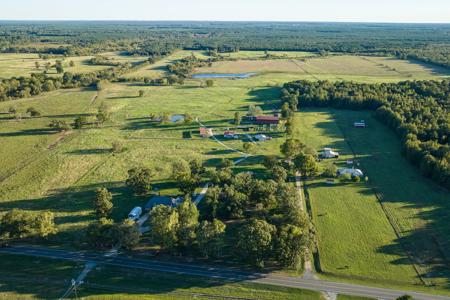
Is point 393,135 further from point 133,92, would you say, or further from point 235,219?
point 133,92

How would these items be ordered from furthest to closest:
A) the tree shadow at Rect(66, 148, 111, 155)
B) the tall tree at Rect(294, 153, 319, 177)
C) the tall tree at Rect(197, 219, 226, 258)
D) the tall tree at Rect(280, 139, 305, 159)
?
the tree shadow at Rect(66, 148, 111, 155)
the tall tree at Rect(280, 139, 305, 159)
the tall tree at Rect(294, 153, 319, 177)
the tall tree at Rect(197, 219, 226, 258)

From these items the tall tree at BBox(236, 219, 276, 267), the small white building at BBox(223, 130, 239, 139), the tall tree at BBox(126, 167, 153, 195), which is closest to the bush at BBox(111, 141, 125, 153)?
the tall tree at BBox(126, 167, 153, 195)

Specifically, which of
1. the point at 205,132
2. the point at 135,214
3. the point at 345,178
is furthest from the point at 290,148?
the point at 135,214

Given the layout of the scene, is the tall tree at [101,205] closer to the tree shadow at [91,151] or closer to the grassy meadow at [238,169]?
the grassy meadow at [238,169]

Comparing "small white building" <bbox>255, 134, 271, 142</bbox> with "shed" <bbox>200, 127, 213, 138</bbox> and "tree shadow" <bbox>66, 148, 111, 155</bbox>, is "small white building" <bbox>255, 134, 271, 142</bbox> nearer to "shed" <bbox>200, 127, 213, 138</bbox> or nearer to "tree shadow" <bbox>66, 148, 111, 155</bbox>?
"shed" <bbox>200, 127, 213, 138</bbox>

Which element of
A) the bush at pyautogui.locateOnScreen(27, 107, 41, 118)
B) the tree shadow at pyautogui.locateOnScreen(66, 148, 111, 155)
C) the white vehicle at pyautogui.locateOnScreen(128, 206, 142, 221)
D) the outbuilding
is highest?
the bush at pyautogui.locateOnScreen(27, 107, 41, 118)

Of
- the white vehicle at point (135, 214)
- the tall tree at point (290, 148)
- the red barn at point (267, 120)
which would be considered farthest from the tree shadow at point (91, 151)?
the red barn at point (267, 120)

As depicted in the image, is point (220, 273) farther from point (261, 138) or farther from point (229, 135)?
point (229, 135)
